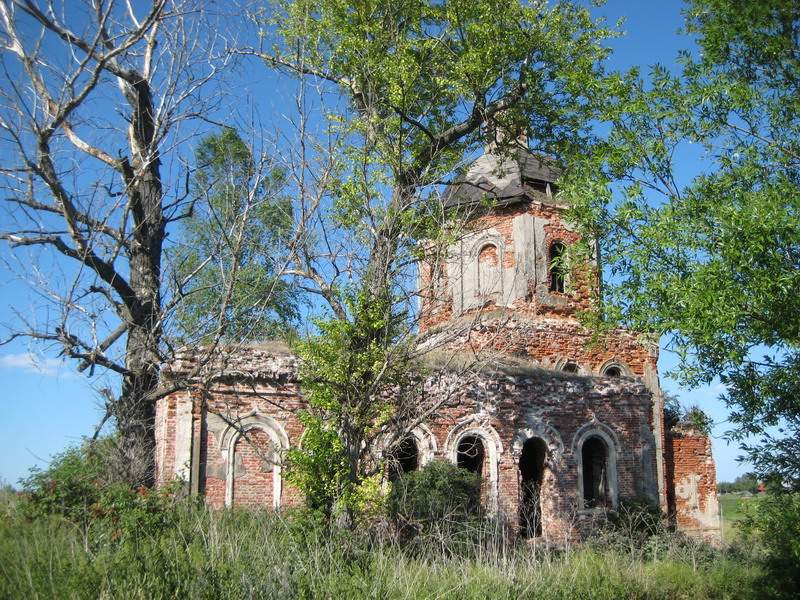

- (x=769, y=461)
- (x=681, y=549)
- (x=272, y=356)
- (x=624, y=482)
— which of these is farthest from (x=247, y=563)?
(x=624, y=482)

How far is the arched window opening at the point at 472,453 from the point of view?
53.0 ft

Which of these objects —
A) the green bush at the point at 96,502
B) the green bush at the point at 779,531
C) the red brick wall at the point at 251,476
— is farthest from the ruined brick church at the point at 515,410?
the green bush at the point at 779,531

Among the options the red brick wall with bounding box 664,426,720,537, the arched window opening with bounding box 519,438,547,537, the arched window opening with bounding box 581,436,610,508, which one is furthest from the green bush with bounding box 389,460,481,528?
the red brick wall with bounding box 664,426,720,537

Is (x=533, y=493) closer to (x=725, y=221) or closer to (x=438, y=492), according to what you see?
(x=438, y=492)

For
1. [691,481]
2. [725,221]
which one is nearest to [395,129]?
[725,221]

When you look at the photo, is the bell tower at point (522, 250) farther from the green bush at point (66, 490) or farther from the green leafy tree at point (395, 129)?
the green bush at point (66, 490)

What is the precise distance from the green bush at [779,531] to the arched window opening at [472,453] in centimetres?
734

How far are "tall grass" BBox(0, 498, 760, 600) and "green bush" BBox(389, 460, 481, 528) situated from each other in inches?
97.3

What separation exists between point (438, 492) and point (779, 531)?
644 centimetres

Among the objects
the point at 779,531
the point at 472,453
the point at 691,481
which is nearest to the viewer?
the point at 779,531

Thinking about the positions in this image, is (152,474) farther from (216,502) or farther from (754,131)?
(754,131)

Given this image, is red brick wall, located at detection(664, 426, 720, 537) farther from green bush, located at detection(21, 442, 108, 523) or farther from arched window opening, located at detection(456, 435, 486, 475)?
green bush, located at detection(21, 442, 108, 523)

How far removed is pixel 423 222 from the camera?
1183 centimetres

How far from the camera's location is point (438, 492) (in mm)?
13586
